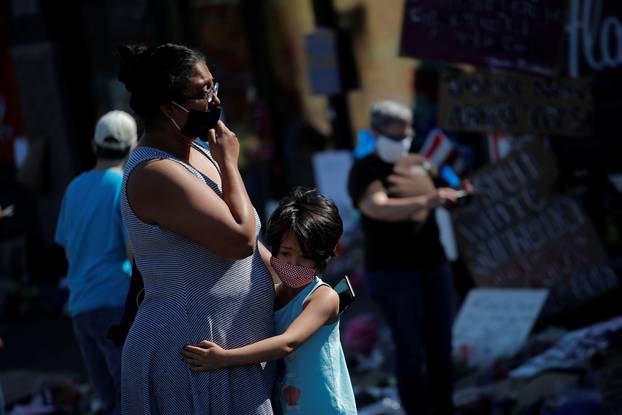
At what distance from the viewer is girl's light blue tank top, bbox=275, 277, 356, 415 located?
3316mm

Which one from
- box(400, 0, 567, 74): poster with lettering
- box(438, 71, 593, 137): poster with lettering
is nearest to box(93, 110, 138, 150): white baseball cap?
box(400, 0, 567, 74): poster with lettering

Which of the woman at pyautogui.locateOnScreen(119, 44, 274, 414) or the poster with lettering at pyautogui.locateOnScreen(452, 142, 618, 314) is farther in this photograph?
the poster with lettering at pyautogui.locateOnScreen(452, 142, 618, 314)

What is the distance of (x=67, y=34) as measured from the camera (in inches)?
422

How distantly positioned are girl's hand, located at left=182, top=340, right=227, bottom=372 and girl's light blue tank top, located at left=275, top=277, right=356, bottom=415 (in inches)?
9.9

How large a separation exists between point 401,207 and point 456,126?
69.7 inches

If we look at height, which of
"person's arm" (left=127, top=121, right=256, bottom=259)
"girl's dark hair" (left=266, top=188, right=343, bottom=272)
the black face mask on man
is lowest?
"girl's dark hair" (left=266, top=188, right=343, bottom=272)

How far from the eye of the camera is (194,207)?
10.0 feet

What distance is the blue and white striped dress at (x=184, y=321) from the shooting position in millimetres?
3135

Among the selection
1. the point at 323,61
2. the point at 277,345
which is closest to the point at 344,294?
the point at 277,345

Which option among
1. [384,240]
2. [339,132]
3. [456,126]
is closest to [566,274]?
[456,126]

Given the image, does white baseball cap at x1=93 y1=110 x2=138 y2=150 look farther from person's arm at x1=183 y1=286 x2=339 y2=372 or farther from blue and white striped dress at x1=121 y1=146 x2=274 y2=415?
person's arm at x1=183 y1=286 x2=339 y2=372

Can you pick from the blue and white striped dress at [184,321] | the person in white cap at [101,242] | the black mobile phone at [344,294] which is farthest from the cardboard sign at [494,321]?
the blue and white striped dress at [184,321]

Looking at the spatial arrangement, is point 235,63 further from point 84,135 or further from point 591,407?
point 591,407

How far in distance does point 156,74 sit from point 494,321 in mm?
4006
